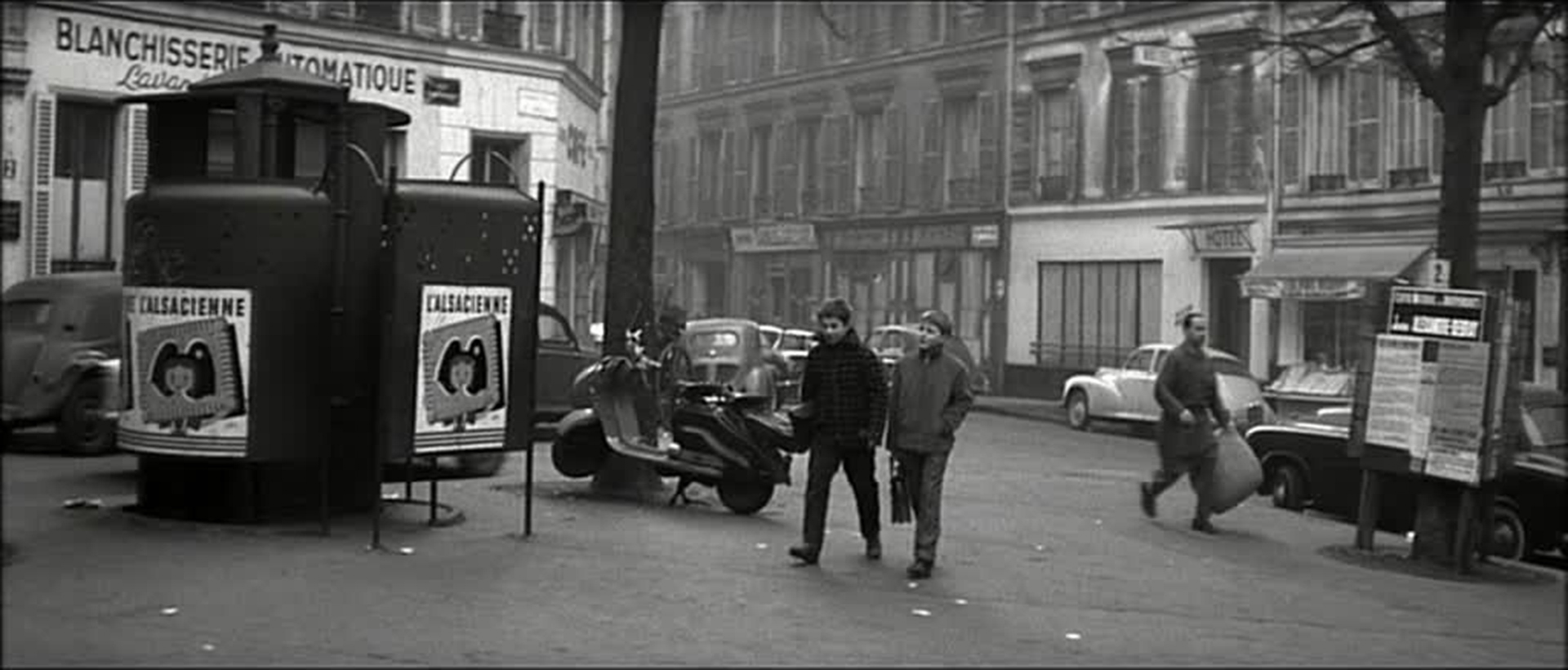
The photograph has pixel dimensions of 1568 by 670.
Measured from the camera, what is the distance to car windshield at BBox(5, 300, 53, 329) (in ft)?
55.0

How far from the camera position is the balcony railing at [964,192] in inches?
1668

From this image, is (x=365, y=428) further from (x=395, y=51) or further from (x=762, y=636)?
(x=395, y=51)

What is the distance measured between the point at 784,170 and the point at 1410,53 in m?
35.8

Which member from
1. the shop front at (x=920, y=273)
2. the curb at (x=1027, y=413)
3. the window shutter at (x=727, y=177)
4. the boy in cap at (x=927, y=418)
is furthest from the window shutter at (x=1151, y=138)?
the boy in cap at (x=927, y=418)

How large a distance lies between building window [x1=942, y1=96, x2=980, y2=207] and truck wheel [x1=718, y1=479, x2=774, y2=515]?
28927 millimetres

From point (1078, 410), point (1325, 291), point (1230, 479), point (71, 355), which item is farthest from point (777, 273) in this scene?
point (1230, 479)

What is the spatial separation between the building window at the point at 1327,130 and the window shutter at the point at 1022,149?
781 centimetres

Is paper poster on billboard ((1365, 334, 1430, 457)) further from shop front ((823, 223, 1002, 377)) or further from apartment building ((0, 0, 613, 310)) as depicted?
shop front ((823, 223, 1002, 377))

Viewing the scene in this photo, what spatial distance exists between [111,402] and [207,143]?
5.36 meters

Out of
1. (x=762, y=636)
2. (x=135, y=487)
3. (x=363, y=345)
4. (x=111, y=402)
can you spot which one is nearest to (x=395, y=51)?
(x=111, y=402)

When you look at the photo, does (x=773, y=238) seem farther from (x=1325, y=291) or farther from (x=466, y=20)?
(x=466, y=20)

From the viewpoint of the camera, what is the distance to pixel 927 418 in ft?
37.1

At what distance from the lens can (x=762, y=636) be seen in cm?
882

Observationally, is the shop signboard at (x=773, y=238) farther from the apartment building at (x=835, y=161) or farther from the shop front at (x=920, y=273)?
the shop front at (x=920, y=273)
